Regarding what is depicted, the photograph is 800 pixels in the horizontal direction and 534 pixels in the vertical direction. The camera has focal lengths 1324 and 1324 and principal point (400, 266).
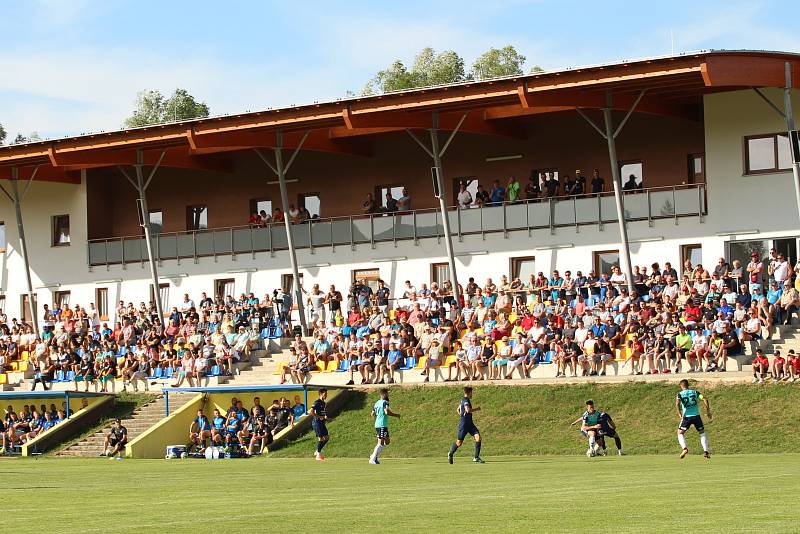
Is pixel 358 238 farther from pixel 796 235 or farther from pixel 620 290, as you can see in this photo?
pixel 796 235

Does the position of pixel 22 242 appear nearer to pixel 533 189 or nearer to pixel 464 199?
pixel 464 199

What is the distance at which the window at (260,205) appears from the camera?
48125 mm

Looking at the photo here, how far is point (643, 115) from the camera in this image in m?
40.5

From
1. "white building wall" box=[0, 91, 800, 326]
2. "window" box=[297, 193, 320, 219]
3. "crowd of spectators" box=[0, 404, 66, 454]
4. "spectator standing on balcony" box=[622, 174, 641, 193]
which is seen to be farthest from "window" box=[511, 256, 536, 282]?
"crowd of spectators" box=[0, 404, 66, 454]

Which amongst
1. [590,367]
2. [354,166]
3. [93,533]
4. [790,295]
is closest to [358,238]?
[354,166]

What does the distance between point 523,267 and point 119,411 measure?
1315cm

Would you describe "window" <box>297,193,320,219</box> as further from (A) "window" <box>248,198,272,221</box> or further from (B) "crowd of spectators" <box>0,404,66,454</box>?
(B) "crowd of spectators" <box>0,404,66,454</box>

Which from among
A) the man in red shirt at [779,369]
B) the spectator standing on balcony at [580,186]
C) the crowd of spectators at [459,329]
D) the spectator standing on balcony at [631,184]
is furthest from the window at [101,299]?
the man in red shirt at [779,369]

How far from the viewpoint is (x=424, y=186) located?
4462 cm

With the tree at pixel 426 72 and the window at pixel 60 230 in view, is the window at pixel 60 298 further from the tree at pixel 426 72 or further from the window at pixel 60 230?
the tree at pixel 426 72

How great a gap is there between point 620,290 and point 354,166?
531 inches

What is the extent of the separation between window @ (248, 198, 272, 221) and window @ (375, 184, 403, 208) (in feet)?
15.0

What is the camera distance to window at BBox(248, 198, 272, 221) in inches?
1895

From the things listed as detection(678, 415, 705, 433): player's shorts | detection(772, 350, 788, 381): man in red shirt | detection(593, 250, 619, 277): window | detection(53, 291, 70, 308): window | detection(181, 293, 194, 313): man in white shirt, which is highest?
detection(593, 250, 619, 277): window
